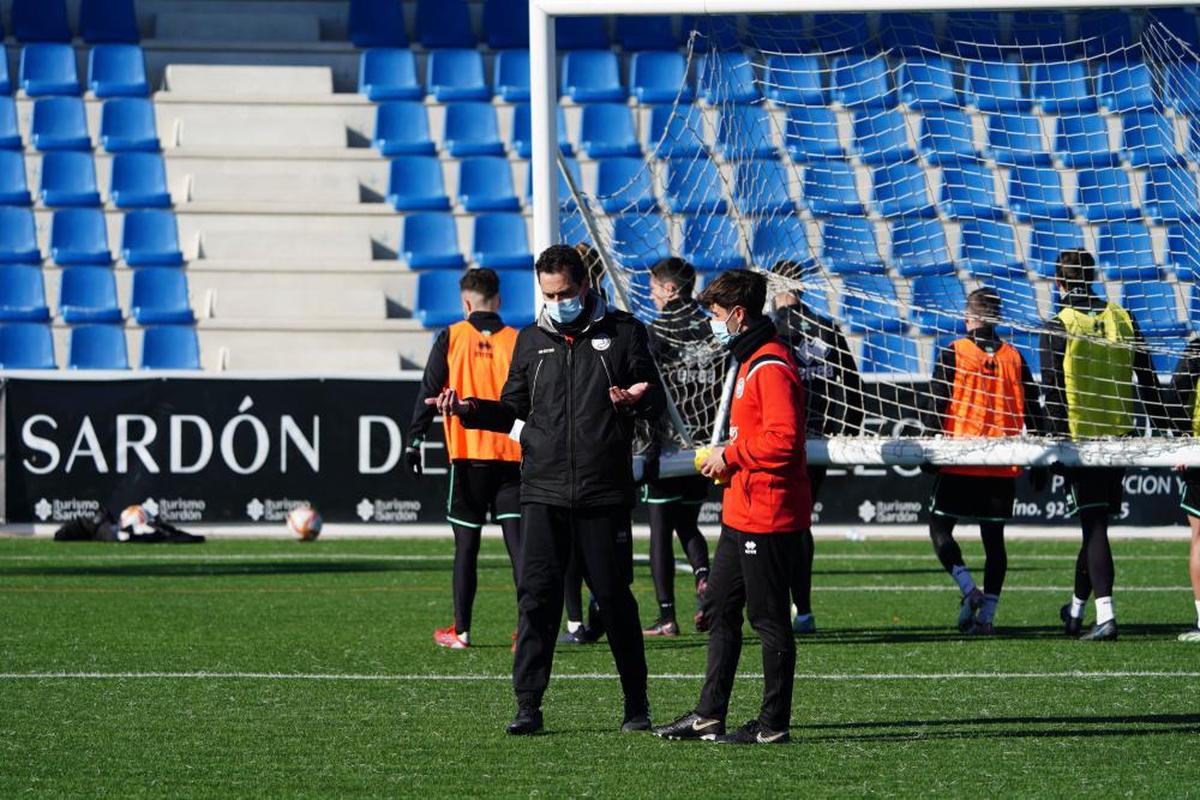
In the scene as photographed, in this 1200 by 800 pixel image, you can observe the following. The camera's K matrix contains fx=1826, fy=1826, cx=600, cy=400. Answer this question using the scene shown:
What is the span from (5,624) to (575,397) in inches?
195

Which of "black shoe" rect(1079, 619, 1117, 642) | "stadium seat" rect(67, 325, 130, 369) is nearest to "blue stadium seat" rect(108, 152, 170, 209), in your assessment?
"stadium seat" rect(67, 325, 130, 369)

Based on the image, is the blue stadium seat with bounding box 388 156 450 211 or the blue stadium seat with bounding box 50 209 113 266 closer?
the blue stadium seat with bounding box 50 209 113 266

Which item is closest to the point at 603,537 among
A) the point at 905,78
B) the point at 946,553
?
the point at 946,553

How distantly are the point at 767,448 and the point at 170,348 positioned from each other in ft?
49.2

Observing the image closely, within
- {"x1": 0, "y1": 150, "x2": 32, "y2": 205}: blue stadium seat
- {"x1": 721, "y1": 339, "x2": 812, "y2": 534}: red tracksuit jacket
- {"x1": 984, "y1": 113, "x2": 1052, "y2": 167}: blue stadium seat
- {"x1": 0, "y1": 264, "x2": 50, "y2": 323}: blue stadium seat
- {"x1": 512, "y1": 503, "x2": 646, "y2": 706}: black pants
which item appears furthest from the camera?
{"x1": 0, "y1": 150, "x2": 32, "y2": 205}: blue stadium seat

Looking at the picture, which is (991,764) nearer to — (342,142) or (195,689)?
(195,689)

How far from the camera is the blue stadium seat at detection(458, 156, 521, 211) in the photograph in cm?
2250

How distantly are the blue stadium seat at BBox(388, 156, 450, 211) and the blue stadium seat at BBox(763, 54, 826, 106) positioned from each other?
7.96 metres

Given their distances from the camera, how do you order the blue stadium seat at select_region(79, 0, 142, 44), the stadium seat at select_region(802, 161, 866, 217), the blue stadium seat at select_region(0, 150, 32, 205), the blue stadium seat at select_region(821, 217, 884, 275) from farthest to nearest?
the blue stadium seat at select_region(79, 0, 142, 44)
the blue stadium seat at select_region(0, 150, 32, 205)
the stadium seat at select_region(802, 161, 866, 217)
the blue stadium seat at select_region(821, 217, 884, 275)

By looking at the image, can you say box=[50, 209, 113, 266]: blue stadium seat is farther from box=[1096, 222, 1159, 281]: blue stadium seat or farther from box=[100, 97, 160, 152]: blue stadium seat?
box=[1096, 222, 1159, 281]: blue stadium seat

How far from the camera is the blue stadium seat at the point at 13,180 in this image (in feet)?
72.6

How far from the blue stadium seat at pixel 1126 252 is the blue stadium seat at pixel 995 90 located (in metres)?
1.79

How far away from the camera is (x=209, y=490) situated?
55.9 feet

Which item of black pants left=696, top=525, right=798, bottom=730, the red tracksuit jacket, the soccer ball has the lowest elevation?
the soccer ball
